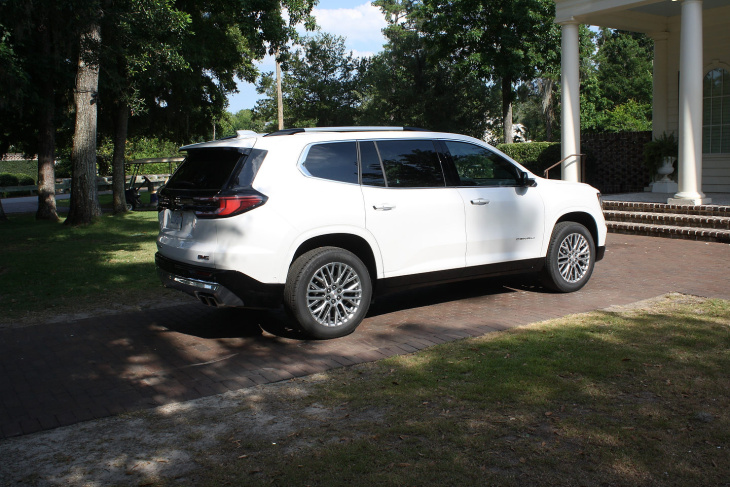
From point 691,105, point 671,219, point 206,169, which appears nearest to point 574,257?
point 206,169

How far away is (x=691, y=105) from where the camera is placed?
13492 mm

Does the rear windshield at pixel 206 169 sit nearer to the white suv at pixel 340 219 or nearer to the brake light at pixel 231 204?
the white suv at pixel 340 219

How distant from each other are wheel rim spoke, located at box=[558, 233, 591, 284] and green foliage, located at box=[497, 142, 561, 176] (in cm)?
1437

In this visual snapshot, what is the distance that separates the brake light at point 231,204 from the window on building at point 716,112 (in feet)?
49.0

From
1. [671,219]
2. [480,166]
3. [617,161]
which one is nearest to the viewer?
[480,166]

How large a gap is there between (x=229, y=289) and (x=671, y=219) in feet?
33.6

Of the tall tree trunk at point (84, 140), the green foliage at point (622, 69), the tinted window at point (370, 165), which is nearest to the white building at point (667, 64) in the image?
the tinted window at point (370, 165)

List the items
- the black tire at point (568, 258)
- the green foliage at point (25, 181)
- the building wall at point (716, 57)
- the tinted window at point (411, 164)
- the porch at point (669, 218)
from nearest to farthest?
the tinted window at point (411, 164) → the black tire at point (568, 258) → the porch at point (669, 218) → the building wall at point (716, 57) → the green foliage at point (25, 181)

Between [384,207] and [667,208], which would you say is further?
[667,208]

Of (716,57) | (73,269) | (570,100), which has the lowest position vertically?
(73,269)

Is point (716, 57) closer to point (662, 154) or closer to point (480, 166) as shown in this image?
point (662, 154)

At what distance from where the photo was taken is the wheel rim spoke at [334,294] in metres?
6.09

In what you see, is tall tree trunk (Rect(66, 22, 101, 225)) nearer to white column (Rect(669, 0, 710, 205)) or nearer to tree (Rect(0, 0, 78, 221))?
tree (Rect(0, 0, 78, 221))

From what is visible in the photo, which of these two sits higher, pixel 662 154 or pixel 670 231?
pixel 662 154
